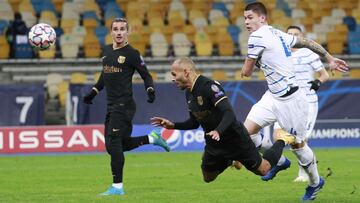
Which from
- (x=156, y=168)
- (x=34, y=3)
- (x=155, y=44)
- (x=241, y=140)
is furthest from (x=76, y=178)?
(x=34, y=3)

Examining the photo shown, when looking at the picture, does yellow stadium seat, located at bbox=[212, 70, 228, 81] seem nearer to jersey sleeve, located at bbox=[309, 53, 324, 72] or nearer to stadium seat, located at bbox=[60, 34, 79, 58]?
stadium seat, located at bbox=[60, 34, 79, 58]

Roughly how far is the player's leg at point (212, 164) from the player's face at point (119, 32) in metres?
2.31

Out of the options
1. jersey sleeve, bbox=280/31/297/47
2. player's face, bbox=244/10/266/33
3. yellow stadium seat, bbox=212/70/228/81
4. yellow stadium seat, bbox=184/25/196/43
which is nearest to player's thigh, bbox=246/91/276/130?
jersey sleeve, bbox=280/31/297/47

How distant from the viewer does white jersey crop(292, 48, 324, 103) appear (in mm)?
14008

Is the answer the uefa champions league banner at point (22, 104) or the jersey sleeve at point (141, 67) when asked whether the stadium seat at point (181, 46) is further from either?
the jersey sleeve at point (141, 67)

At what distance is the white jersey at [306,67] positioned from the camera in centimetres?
1401

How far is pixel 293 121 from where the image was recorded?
10.5m

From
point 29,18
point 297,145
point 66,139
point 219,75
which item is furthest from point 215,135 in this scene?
point 29,18

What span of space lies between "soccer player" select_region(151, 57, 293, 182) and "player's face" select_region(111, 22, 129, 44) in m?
2.04

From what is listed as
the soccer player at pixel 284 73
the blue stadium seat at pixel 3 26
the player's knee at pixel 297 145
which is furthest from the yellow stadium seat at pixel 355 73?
the player's knee at pixel 297 145

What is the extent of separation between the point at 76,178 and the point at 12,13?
1447 centimetres

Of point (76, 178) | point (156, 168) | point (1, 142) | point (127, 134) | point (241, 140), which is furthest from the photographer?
point (1, 142)

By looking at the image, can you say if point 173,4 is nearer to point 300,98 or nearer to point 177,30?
point 177,30

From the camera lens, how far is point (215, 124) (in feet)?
33.4
